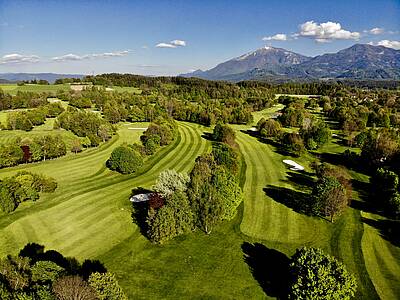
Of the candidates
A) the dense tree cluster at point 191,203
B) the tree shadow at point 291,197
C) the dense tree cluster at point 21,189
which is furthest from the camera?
the tree shadow at point 291,197

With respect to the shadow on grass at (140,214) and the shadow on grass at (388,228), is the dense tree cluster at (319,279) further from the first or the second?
the shadow on grass at (140,214)

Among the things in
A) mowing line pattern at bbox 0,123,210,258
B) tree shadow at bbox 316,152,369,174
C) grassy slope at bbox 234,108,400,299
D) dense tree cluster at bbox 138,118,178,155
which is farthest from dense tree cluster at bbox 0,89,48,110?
grassy slope at bbox 234,108,400,299

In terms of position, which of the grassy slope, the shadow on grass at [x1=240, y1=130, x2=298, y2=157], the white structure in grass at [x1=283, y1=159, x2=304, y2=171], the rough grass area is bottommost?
the shadow on grass at [x1=240, y1=130, x2=298, y2=157]

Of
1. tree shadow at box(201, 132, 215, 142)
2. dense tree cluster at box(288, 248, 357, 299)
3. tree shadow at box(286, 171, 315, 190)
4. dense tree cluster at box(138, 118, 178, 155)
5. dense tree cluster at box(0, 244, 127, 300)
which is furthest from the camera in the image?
tree shadow at box(201, 132, 215, 142)

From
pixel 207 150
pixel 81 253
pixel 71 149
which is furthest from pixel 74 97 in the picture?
pixel 81 253

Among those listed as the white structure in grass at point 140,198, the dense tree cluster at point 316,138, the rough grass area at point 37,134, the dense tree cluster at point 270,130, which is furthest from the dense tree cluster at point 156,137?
the dense tree cluster at point 316,138

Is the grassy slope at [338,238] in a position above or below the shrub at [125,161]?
below

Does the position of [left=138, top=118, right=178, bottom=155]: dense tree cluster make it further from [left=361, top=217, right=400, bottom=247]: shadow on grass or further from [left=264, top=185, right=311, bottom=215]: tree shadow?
[left=361, top=217, right=400, bottom=247]: shadow on grass
